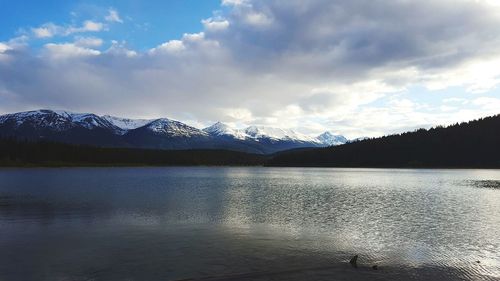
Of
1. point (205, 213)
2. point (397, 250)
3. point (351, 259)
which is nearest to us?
point (351, 259)

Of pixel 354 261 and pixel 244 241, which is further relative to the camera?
pixel 244 241

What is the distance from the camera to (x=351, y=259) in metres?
25.6

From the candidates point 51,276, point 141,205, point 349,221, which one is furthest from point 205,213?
point 51,276

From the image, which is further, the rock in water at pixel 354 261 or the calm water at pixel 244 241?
the rock in water at pixel 354 261

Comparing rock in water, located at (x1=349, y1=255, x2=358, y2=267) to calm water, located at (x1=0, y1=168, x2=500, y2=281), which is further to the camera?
rock in water, located at (x1=349, y1=255, x2=358, y2=267)

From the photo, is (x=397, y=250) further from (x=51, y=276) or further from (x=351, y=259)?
(x=51, y=276)

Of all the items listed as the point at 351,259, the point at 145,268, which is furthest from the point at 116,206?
the point at 351,259

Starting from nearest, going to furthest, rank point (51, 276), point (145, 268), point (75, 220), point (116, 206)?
Answer: point (51, 276), point (145, 268), point (75, 220), point (116, 206)

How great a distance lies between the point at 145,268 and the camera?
2325 cm

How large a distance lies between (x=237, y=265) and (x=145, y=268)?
5.27 m

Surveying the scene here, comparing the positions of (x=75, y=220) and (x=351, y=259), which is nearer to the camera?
(x=351, y=259)

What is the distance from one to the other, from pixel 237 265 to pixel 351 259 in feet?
23.8

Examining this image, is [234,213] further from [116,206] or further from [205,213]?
[116,206]

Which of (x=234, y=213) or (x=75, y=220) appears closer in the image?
(x=75, y=220)
